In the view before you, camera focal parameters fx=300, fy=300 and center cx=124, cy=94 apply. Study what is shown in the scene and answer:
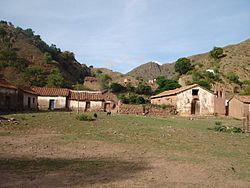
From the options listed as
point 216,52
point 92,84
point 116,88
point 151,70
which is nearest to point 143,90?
point 116,88

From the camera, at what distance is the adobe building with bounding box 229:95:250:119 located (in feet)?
129

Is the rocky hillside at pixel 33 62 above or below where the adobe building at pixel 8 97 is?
above

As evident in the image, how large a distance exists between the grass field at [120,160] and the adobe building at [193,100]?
2815 cm

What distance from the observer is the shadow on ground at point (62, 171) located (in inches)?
279

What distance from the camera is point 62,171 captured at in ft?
27.2

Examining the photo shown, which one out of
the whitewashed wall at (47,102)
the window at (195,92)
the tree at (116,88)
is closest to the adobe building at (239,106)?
the window at (195,92)

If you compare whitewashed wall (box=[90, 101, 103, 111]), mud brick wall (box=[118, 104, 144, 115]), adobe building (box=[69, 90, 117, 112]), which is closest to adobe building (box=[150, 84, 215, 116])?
mud brick wall (box=[118, 104, 144, 115])

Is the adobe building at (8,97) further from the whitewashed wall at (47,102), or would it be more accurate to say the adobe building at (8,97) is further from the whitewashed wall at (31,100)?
the whitewashed wall at (47,102)

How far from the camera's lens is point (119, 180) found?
7.66 metres

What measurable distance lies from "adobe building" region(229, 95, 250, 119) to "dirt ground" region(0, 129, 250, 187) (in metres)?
29.7

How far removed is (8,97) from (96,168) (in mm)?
29251

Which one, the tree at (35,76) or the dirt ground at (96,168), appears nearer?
the dirt ground at (96,168)

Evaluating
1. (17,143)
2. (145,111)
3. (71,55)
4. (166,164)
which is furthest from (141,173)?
(71,55)

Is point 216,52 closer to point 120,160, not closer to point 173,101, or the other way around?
point 173,101
